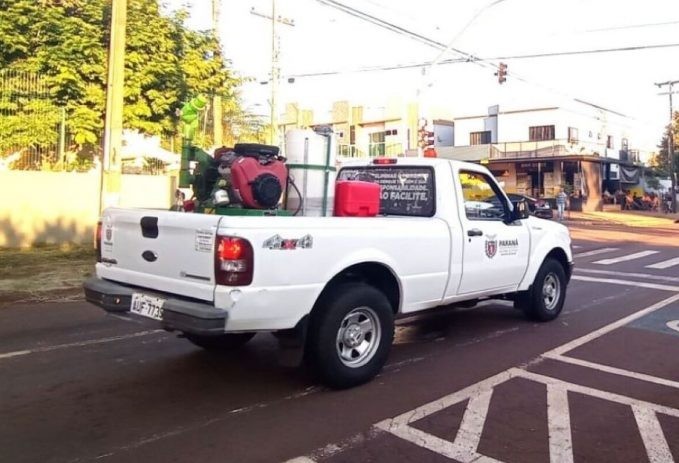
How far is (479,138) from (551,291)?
130ft

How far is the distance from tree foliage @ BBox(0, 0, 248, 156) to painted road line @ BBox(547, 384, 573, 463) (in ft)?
41.3

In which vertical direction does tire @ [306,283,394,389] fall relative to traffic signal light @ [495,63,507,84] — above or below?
below

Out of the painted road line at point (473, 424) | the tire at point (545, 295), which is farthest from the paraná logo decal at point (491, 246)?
the painted road line at point (473, 424)

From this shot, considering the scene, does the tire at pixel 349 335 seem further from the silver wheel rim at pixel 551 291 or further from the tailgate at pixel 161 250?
the silver wheel rim at pixel 551 291

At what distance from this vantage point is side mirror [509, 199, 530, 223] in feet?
22.3

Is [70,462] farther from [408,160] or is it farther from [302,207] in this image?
[408,160]

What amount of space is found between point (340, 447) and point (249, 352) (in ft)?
7.79

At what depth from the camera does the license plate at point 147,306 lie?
14.9ft

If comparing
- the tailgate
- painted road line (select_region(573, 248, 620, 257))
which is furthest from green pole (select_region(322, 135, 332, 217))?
painted road line (select_region(573, 248, 620, 257))

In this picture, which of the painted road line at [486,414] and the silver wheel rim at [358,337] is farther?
the silver wheel rim at [358,337]

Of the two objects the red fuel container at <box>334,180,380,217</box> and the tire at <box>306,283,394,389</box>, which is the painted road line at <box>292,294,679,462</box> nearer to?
the tire at <box>306,283,394,389</box>

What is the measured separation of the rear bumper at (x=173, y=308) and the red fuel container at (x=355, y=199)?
4.88 feet

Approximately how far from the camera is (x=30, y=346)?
6328 mm

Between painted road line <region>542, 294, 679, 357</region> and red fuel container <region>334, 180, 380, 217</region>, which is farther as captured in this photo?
painted road line <region>542, 294, 679, 357</region>
